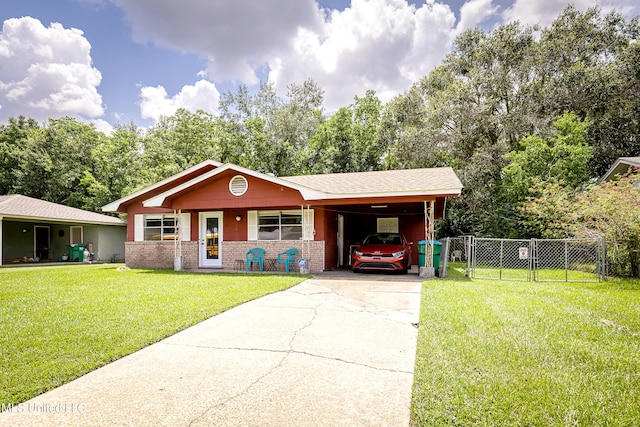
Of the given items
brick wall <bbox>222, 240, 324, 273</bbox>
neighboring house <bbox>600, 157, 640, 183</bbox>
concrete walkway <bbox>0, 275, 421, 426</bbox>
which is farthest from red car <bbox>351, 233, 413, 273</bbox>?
neighboring house <bbox>600, 157, 640, 183</bbox>

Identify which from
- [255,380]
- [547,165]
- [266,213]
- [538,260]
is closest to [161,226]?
[266,213]

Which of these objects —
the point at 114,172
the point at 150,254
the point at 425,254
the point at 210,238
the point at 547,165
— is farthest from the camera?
the point at 114,172

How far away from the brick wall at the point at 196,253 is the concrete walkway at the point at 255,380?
6624 mm

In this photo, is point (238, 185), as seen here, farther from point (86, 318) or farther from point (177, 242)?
point (86, 318)

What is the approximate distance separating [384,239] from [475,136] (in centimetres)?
1194

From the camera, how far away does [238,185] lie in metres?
12.9

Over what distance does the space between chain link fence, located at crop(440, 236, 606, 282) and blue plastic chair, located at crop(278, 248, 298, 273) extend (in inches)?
198

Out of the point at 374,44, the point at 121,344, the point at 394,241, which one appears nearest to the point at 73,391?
the point at 121,344

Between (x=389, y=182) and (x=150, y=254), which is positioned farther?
(x=150, y=254)

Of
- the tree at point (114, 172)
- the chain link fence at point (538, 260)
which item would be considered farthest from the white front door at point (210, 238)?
the tree at point (114, 172)

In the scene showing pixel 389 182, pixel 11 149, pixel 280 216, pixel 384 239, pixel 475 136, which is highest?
pixel 11 149

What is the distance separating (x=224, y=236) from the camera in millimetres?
14039

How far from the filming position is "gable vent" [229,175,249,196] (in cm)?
1279

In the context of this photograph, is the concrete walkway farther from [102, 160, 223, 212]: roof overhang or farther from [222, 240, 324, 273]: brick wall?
[102, 160, 223, 212]: roof overhang
